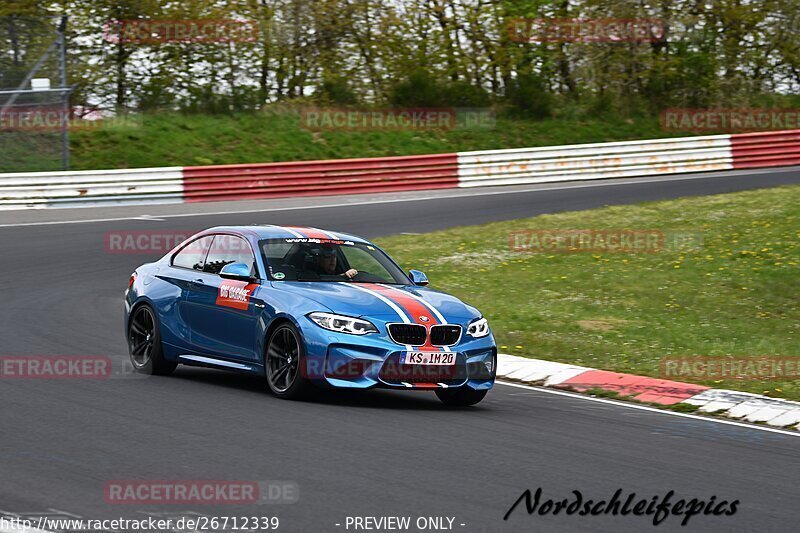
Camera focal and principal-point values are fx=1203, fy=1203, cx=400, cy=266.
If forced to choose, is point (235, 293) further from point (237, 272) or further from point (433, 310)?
point (433, 310)

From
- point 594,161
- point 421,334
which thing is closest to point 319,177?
point 594,161

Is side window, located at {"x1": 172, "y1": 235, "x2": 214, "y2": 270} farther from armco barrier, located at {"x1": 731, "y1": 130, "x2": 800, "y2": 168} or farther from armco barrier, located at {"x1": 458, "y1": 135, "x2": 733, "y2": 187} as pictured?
armco barrier, located at {"x1": 731, "y1": 130, "x2": 800, "y2": 168}

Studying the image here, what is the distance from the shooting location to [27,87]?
27297 millimetres

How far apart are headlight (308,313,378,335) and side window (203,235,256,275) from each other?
1424mm

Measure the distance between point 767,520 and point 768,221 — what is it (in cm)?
1609

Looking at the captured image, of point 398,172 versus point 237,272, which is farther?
point 398,172

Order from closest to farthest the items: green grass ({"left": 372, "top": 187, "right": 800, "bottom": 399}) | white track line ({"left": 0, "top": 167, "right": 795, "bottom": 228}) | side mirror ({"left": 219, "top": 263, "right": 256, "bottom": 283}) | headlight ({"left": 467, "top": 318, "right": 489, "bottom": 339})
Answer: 1. headlight ({"left": 467, "top": 318, "right": 489, "bottom": 339})
2. side mirror ({"left": 219, "top": 263, "right": 256, "bottom": 283})
3. green grass ({"left": 372, "top": 187, "right": 800, "bottom": 399})
4. white track line ({"left": 0, "top": 167, "right": 795, "bottom": 228})

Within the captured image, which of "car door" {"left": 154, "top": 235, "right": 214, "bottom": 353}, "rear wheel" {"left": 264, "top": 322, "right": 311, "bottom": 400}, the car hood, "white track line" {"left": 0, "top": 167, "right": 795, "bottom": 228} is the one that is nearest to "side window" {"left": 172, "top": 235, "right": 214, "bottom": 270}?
"car door" {"left": 154, "top": 235, "right": 214, "bottom": 353}

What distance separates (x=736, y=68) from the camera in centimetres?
3906

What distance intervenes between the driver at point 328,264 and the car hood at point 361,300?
0.29m

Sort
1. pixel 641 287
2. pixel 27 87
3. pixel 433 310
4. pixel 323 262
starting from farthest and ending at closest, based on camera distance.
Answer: pixel 27 87, pixel 641 287, pixel 323 262, pixel 433 310

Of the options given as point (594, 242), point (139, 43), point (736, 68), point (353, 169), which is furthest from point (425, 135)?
point (594, 242)

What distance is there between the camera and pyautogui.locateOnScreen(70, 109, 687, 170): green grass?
101ft

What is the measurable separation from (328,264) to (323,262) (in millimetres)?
47
